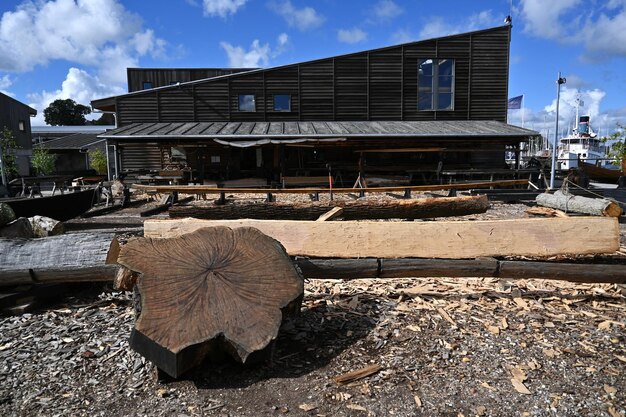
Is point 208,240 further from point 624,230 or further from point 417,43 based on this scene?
point 417,43

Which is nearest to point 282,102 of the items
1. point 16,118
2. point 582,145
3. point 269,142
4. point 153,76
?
point 269,142

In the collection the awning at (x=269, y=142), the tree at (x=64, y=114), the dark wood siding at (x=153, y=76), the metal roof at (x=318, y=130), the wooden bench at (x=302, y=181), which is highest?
the tree at (x=64, y=114)

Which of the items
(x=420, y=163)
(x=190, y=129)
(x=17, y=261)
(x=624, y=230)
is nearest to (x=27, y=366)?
(x=17, y=261)

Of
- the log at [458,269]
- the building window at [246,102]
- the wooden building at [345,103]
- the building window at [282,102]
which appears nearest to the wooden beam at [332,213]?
the log at [458,269]

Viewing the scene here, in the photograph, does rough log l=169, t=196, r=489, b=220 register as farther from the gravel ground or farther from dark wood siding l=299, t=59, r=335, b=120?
dark wood siding l=299, t=59, r=335, b=120

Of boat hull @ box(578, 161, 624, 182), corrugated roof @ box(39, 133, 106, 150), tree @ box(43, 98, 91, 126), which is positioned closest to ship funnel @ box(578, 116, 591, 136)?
boat hull @ box(578, 161, 624, 182)

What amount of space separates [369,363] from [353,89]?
71.0 feet

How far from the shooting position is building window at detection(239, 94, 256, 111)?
76.2ft

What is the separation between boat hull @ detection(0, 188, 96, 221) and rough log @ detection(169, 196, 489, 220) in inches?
137

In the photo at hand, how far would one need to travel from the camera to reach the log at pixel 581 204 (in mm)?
8234

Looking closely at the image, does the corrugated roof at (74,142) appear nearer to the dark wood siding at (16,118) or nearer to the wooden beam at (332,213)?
the dark wood siding at (16,118)

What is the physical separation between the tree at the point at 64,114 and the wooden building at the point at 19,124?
44.1 meters

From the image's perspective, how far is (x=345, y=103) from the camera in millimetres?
23406

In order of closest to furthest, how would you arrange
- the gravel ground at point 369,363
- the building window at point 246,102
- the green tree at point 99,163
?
the gravel ground at point 369,363, the building window at point 246,102, the green tree at point 99,163
